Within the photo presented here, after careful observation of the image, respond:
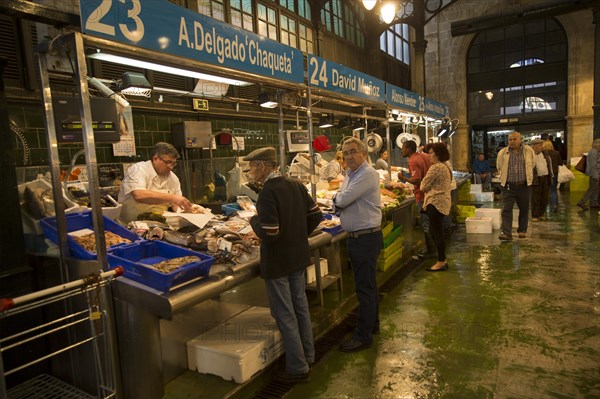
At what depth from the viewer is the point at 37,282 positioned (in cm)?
317

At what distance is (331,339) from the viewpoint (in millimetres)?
4117

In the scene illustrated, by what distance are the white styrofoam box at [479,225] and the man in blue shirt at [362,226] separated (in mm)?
5296

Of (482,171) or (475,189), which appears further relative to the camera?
(482,171)

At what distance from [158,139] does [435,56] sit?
15420 mm

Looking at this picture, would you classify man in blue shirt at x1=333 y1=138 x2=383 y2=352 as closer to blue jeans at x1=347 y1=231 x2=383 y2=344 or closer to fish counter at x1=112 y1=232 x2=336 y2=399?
blue jeans at x1=347 y1=231 x2=383 y2=344

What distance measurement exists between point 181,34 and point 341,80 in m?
2.69

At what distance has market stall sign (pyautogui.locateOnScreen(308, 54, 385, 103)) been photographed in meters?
4.74

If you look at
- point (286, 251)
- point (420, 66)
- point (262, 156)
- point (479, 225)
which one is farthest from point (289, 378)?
point (420, 66)

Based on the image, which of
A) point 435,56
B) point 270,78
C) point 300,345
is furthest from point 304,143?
point 435,56

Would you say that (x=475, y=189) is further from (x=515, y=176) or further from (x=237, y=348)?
(x=237, y=348)

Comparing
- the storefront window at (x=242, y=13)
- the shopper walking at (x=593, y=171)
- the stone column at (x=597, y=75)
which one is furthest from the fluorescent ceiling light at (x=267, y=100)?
the stone column at (x=597, y=75)

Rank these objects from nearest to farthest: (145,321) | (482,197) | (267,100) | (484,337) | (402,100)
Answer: (145,321) < (484,337) < (267,100) < (402,100) < (482,197)

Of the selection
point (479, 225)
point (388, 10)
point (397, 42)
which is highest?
point (397, 42)

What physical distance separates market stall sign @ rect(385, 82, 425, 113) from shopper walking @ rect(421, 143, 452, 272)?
4.93 feet
